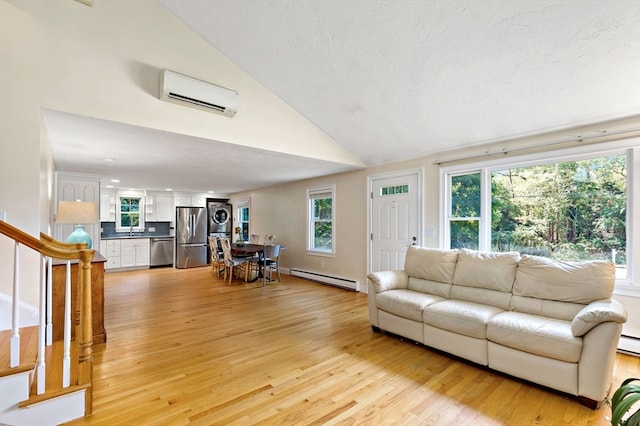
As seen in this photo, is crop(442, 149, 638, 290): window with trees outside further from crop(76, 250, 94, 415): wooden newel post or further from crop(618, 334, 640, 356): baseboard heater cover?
crop(76, 250, 94, 415): wooden newel post

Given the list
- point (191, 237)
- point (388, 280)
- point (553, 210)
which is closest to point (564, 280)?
point (553, 210)

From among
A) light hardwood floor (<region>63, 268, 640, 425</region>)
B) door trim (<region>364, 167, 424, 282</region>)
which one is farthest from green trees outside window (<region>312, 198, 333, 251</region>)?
light hardwood floor (<region>63, 268, 640, 425</region>)

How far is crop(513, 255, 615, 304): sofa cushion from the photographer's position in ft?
8.27

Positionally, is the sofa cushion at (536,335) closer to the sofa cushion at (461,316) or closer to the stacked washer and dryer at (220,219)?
the sofa cushion at (461,316)

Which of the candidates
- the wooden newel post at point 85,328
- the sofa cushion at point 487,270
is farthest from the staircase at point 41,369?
the sofa cushion at point 487,270

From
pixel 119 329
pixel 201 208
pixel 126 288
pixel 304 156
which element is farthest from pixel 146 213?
pixel 304 156

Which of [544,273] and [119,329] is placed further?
[119,329]

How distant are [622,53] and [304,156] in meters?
3.25

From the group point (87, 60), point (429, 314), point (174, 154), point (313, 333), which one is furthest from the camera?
point (174, 154)

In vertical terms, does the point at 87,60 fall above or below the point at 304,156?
above

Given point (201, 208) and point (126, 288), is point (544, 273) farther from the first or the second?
point (201, 208)

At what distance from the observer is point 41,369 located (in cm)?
190

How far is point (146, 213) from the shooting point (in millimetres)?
8281

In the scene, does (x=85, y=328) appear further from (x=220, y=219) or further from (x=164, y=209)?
(x=220, y=219)
